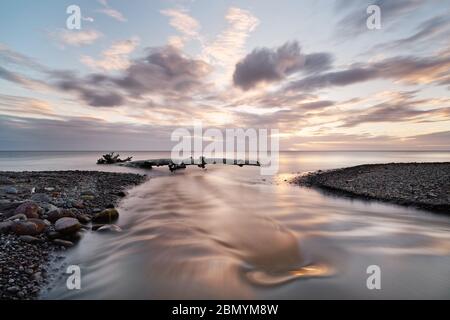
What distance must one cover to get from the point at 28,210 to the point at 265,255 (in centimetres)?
904

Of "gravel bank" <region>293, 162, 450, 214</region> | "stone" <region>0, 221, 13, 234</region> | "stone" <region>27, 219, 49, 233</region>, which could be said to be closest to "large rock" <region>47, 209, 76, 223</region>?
"stone" <region>27, 219, 49, 233</region>

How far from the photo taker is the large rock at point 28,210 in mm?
8156

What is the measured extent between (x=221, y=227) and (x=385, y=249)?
6157 mm

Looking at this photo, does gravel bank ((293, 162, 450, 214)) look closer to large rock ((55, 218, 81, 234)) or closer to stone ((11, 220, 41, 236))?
large rock ((55, 218, 81, 234))

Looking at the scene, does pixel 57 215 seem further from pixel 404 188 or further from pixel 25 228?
pixel 404 188

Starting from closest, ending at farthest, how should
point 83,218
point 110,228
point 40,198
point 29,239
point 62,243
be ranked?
1. point 29,239
2. point 62,243
3. point 110,228
4. point 83,218
5. point 40,198

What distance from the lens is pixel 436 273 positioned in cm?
601

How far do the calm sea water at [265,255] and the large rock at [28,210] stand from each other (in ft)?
7.96

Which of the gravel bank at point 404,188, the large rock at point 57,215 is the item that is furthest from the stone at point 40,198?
the gravel bank at point 404,188

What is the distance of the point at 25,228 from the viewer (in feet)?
22.7

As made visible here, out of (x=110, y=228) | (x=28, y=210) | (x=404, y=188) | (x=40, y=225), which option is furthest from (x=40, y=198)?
(x=404, y=188)

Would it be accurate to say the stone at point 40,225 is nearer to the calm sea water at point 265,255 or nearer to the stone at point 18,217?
the stone at point 18,217
